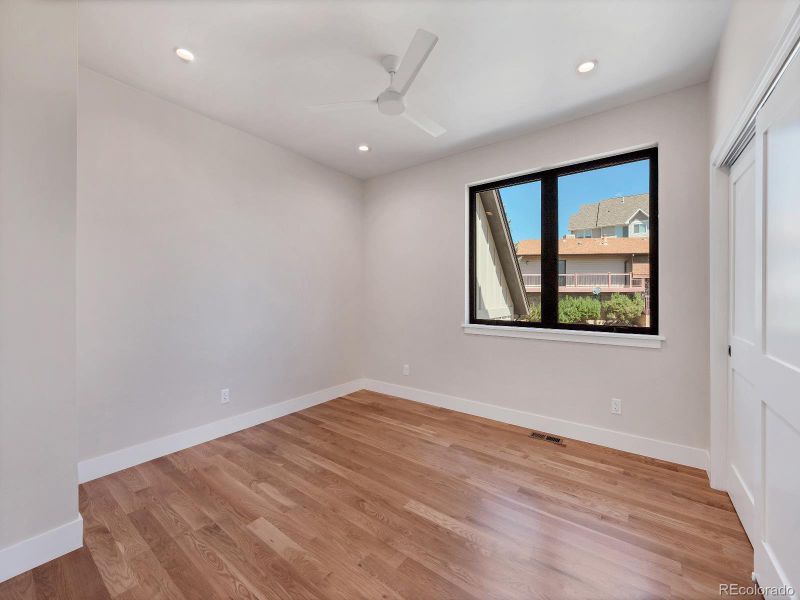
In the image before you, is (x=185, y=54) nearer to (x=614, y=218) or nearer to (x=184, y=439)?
(x=184, y=439)

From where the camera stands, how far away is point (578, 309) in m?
2.88

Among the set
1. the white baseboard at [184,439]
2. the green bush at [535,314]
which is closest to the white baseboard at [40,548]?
the white baseboard at [184,439]

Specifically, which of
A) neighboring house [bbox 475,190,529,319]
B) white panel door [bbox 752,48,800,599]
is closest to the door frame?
white panel door [bbox 752,48,800,599]

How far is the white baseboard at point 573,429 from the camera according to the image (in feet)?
7.68

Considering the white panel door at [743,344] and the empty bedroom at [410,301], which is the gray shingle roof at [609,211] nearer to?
the empty bedroom at [410,301]

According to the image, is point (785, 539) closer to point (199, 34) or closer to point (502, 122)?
point (502, 122)

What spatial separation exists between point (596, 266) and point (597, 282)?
0.14 metres

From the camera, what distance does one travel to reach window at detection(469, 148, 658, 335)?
2584 mm

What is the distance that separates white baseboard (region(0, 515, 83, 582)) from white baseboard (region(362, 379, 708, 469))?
9.18 feet

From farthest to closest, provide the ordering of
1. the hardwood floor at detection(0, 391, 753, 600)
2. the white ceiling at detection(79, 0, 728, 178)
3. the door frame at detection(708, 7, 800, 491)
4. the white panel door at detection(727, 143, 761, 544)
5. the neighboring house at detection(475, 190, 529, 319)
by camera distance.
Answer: the neighboring house at detection(475, 190, 529, 319) < the door frame at detection(708, 7, 800, 491) < the white ceiling at detection(79, 0, 728, 178) < the white panel door at detection(727, 143, 761, 544) < the hardwood floor at detection(0, 391, 753, 600)

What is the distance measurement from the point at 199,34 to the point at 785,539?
348cm

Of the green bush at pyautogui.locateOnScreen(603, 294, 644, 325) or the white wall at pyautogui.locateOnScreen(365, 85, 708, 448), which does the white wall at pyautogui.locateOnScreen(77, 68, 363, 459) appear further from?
the green bush at pyautogui.locateOnScreen(603, 294, 644, 325)

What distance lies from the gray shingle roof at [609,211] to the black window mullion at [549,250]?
0.17 metres

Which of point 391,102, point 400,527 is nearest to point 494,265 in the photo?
point 391,102
